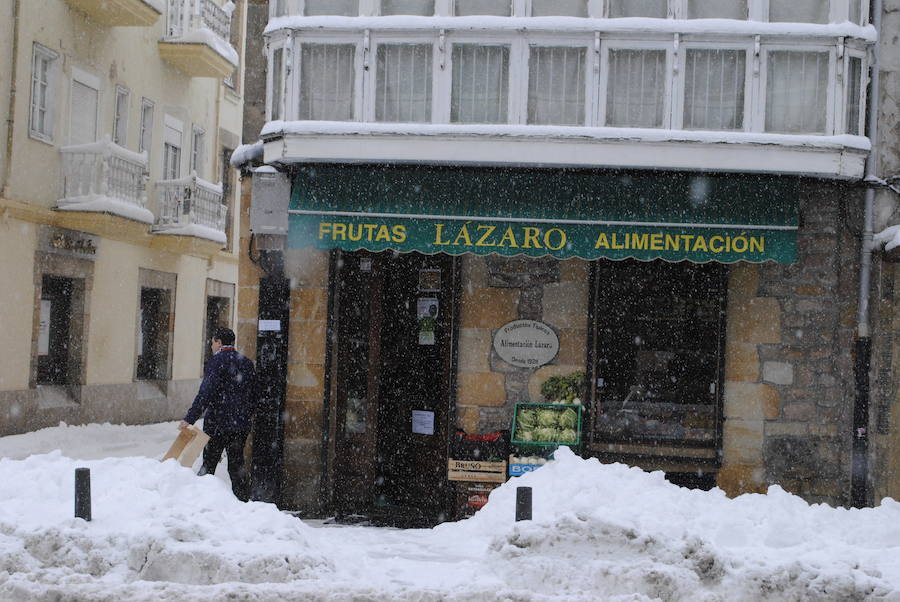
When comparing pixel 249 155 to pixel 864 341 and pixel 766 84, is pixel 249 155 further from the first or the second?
pixel 864 341

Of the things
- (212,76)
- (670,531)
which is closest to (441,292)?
(670,531)

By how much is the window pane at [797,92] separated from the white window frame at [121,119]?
1420 centimetres

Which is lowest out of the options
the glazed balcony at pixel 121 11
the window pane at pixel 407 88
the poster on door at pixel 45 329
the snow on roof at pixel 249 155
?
the poster on door at pixel 45 329

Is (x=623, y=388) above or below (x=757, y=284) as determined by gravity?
below

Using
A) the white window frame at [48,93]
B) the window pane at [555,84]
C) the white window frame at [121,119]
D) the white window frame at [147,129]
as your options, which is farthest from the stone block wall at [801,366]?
the white window frame at [147,129]

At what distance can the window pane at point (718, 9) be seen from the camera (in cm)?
1115

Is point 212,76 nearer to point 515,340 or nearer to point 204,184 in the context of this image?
point 204,184

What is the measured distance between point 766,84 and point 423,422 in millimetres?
5055

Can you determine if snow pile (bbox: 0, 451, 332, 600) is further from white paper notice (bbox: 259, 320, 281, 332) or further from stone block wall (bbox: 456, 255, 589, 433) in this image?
stone block wall (bbox: 456, 255, 589, 433)

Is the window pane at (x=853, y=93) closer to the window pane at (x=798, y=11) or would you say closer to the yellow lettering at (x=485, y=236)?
the window pane at (x=798, y=11)

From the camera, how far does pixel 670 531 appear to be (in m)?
7.54

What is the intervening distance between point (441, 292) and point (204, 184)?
12251 millimetres

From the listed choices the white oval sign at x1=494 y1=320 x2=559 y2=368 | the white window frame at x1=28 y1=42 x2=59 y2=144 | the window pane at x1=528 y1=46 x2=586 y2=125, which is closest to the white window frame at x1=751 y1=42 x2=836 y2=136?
the window pane at x1=528 y1=46 x2=586 y2=125

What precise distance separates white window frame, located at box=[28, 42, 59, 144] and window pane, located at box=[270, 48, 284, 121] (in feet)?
27.9
